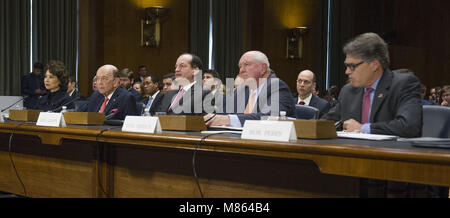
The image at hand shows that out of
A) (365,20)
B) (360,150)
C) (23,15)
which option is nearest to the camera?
(360,150)

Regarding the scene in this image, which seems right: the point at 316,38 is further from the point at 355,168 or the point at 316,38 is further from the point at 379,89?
the point at 355,168

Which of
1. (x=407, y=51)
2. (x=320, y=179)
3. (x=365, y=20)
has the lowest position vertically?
(x=320, y=179)

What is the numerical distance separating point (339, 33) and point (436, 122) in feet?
28.3

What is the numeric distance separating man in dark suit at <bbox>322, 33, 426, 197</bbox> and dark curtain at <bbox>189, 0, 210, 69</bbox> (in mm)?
6663

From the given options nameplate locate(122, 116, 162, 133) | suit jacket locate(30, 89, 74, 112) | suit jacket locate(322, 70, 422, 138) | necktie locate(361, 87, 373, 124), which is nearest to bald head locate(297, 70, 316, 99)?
suit jacket locate(30, 89, 74, 112)

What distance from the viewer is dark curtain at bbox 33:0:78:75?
8.04m

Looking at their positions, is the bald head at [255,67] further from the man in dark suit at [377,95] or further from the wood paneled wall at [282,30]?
the wood paneled wall at [282,30]

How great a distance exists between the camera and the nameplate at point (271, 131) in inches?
72.9

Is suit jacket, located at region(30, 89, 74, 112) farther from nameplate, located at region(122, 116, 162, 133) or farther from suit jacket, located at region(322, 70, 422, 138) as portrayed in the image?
suit jacket, located at region(322, 70, 422, 138)

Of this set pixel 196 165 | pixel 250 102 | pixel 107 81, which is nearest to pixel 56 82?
pixel 107 81

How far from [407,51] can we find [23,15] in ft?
23.5

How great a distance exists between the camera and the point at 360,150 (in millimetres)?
1543

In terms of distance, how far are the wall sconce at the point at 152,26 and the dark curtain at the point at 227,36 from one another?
47.7 inches
